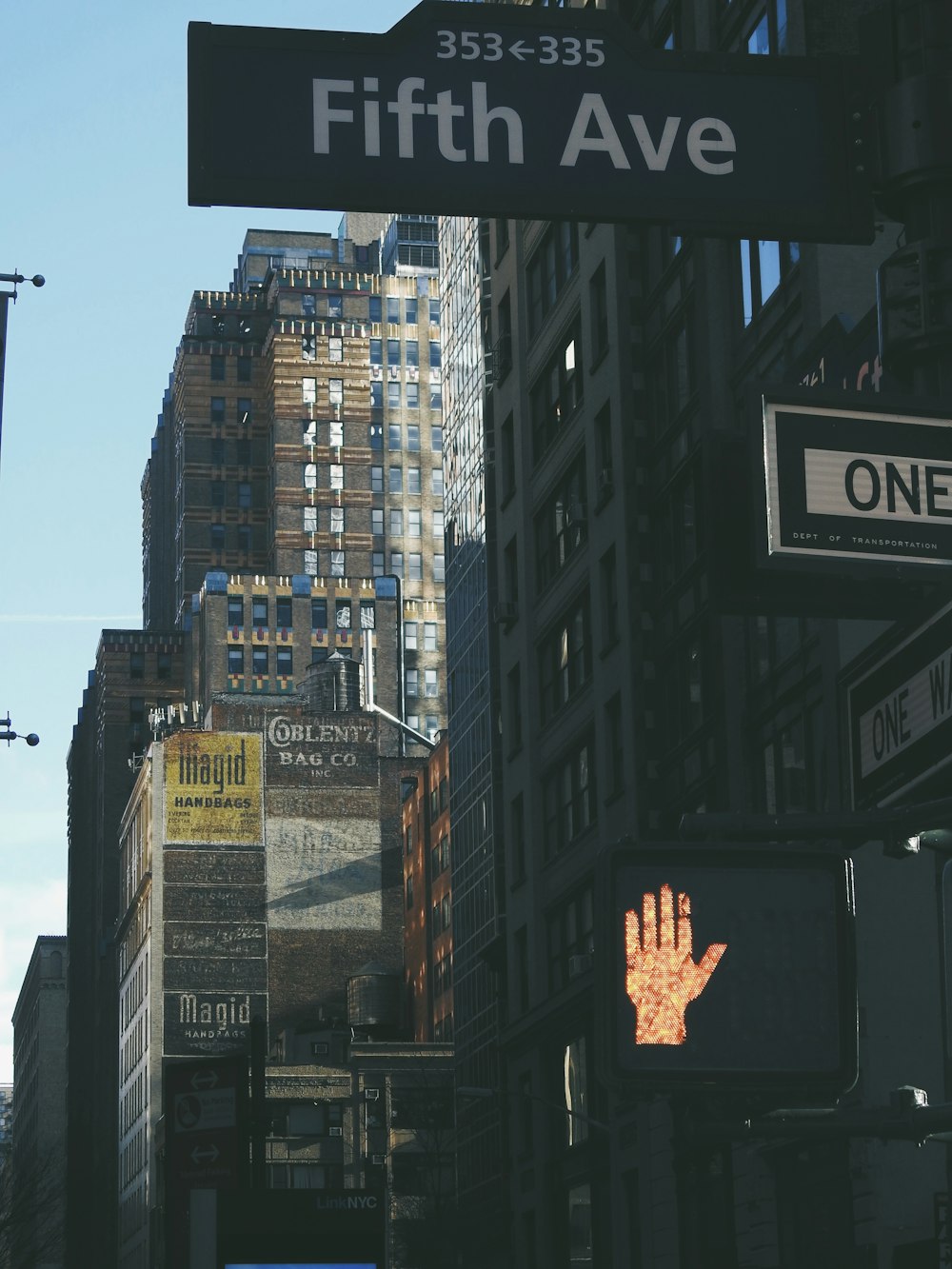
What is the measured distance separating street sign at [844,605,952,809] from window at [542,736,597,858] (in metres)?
52.7

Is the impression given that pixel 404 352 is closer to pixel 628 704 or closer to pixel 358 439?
pixel 358 439

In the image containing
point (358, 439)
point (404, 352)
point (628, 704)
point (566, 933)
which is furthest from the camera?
point (404, 352)

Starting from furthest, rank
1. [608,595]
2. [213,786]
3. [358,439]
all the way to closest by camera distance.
Result: 1. [358,439]
2. [213,786]
3. [608,595]

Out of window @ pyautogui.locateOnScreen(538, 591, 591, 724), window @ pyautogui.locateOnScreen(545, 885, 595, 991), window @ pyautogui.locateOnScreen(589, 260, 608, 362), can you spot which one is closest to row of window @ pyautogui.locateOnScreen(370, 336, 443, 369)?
window @ pyautogui.locateOnScreen(538, 591, 591, 724)

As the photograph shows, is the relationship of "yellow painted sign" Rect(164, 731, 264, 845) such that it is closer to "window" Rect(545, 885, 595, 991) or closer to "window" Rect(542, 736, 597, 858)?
"window" Rect(542, 736, 597, 858)

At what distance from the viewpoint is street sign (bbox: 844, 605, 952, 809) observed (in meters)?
5.66

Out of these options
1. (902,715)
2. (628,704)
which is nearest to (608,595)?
(628,704)

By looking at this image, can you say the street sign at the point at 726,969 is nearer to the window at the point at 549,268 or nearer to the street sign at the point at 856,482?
the street sign at the point at 856,482

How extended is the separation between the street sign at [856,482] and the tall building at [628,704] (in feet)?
88.9

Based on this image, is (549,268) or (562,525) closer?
(562,525)

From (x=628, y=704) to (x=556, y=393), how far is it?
13524mm

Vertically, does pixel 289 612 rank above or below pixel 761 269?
above

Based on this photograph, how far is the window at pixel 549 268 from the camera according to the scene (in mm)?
64188

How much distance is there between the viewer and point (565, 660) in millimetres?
63219
